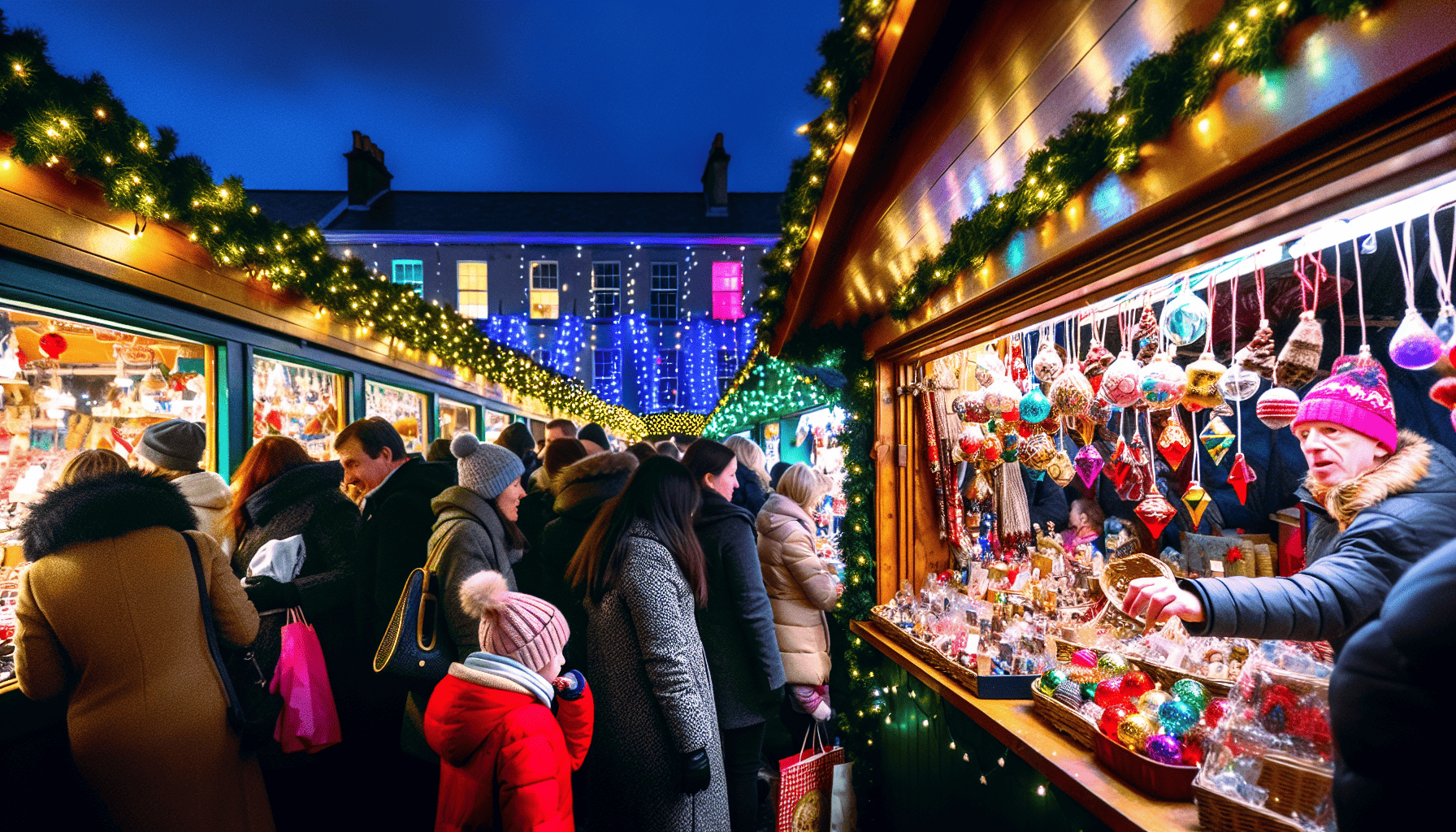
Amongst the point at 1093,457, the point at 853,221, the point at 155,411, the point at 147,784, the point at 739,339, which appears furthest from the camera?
the point at 739,339

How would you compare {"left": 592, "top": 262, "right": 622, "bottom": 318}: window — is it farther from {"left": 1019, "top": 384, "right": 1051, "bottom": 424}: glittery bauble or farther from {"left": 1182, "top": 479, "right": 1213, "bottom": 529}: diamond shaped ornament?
{"left": 1182, "top": 479, "right": 1213, "bottom": 529}: diamond shaped ornament

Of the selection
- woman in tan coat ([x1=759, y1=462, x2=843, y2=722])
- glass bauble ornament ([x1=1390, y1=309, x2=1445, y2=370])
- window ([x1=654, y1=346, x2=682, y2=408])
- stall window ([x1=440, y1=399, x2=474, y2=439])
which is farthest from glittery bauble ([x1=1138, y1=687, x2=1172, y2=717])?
window ([x1=654, y1=346, x2=682, y2=408])

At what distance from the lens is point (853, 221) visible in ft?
9.79

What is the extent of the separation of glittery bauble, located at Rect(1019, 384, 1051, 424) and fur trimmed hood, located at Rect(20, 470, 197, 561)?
10.9ft

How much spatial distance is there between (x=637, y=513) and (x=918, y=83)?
6.25 feet

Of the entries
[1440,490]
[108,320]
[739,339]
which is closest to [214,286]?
[108,320]

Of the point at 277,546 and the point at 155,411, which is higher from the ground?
the point at 155,411

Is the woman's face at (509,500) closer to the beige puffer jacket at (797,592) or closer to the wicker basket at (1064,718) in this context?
the beige puffer jacket at (797,592)

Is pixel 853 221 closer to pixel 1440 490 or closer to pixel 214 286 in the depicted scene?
pixel 1440 490

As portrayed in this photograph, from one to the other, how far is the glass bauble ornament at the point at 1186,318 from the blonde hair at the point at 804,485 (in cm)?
218

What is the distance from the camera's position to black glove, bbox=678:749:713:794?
2.25 m

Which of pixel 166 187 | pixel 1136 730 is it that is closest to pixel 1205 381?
pixel 1136 730

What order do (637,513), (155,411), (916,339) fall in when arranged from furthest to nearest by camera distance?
1. (155,411)
2. (916,339)
3. (637,513)

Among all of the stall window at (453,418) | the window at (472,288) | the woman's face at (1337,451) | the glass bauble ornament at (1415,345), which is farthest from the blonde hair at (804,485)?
the window at (472,288)
